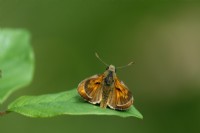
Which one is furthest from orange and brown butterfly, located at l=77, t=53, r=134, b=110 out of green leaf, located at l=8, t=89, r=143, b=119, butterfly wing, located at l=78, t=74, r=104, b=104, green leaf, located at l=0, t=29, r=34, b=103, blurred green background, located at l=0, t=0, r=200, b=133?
blurred green background, located at l=0, t=0, r=200, b=133

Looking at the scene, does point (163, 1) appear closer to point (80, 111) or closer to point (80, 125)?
point (80, 125)

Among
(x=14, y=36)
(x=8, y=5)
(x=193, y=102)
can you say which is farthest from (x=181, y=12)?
(x=14, y=36)

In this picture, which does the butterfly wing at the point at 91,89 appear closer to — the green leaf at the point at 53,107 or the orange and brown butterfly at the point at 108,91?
the orange and brown butterfly at the point at 108,91

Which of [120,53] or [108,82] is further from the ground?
[108,82]

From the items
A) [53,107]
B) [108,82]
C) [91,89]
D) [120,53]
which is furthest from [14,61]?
[120,53]

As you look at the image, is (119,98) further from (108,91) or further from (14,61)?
(14,61)

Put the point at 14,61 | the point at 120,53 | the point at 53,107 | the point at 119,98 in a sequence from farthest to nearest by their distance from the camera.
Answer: the point at 120,53 → the point at 14,61 → the point at 119,98 → the point at 53,107

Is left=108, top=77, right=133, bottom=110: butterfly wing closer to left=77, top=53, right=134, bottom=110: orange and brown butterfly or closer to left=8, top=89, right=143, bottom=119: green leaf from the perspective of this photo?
left=77, top=53, right=134, bottom=110: orange and brown butterfly

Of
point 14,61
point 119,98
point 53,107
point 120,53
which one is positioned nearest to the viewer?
point 53,107
